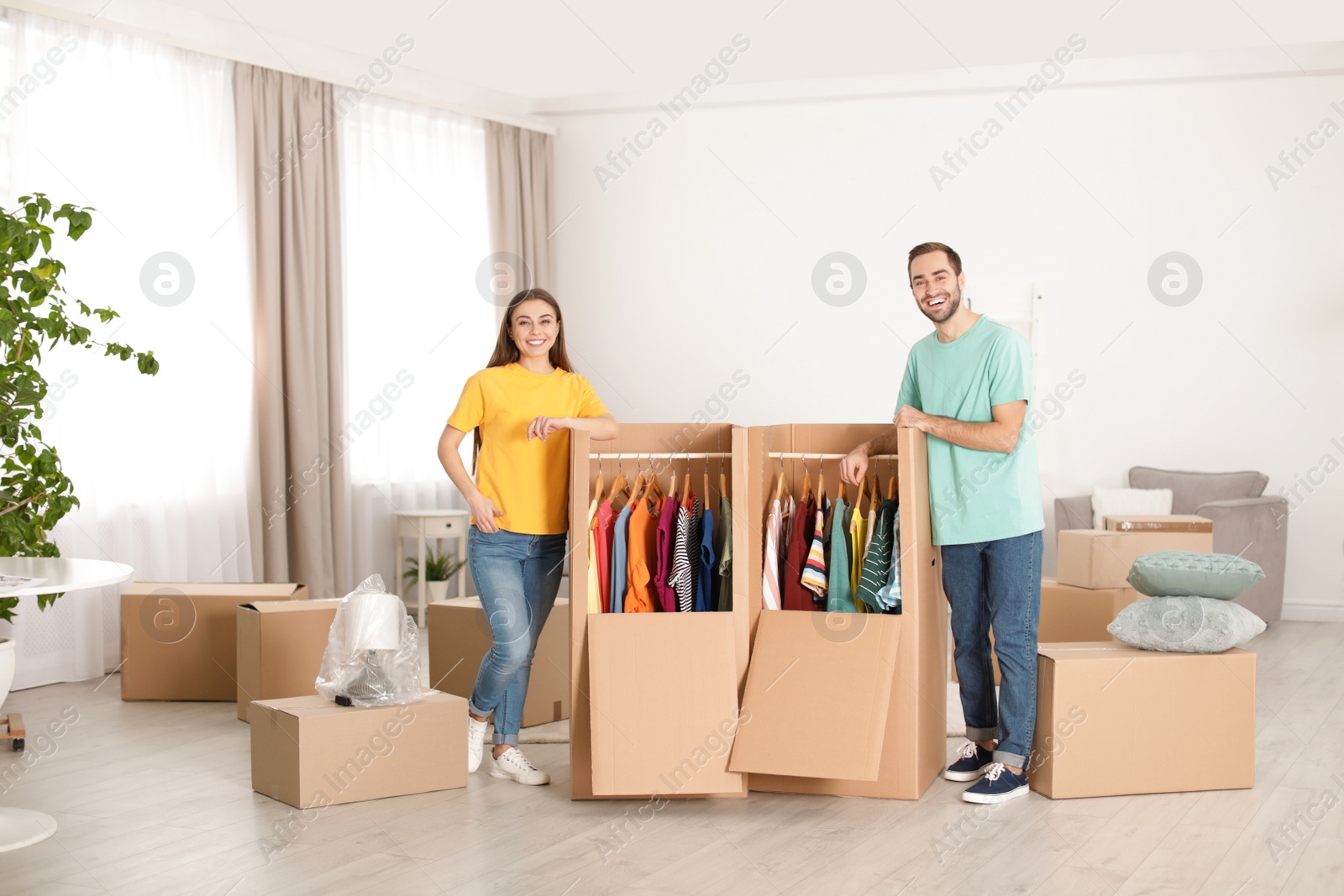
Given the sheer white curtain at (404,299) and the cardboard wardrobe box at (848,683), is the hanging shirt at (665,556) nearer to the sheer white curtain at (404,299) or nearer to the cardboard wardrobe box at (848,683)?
the cardboard wardrobe box at (848,683)

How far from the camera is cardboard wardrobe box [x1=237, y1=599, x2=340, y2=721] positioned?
392 centimetres

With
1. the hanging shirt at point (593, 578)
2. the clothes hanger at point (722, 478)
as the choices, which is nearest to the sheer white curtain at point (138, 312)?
the hanging shirt at point (593, 578)

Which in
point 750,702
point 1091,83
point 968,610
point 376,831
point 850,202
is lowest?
point 376,831

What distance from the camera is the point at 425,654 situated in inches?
195

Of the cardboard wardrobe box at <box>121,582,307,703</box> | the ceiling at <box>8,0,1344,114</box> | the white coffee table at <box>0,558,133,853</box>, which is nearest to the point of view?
the white coffee table at <box>0,558,133,853</box>

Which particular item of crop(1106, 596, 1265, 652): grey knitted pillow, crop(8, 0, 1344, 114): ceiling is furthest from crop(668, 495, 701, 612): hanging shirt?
crop(8, 0, 1344, 114): ceiling

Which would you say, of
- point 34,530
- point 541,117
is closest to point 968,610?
point 34,530

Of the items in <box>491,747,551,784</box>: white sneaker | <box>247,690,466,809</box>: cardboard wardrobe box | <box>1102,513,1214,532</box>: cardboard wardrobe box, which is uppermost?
<box>1102,513,1214,532</box>: cardboard wardrobe box

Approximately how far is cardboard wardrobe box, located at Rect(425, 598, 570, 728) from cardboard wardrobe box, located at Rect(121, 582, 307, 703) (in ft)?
2.29

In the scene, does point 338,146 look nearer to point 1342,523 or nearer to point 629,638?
point 629,638

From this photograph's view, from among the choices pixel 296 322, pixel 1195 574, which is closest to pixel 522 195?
pixel 296 322

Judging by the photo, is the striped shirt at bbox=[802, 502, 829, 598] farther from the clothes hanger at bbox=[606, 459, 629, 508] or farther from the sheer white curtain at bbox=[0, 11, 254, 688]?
the sheer white curtain at bbox=[0, 11, 254, 688]

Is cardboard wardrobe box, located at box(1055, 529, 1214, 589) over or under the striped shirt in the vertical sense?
under

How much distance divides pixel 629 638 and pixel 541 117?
4860 millimetres
